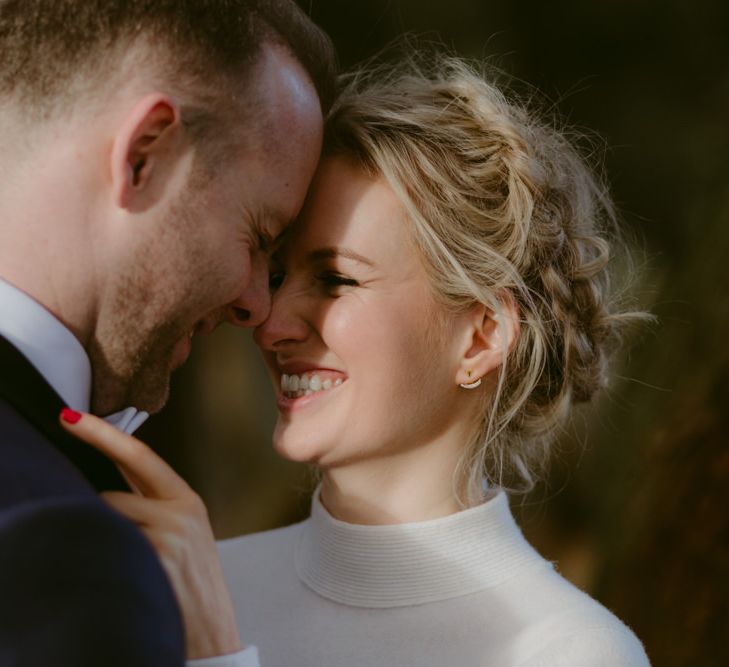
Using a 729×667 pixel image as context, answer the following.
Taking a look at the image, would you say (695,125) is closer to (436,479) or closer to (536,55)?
(536,55)

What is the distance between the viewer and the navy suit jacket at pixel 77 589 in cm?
96

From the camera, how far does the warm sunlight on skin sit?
6.62 ft

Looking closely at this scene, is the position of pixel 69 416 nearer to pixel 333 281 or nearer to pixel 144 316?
pixel 144 316

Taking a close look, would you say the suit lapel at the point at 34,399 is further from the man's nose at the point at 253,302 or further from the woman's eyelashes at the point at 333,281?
the woman's eyelashes at the point at 333,281

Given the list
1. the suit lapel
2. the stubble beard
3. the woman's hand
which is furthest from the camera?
the stubble beard

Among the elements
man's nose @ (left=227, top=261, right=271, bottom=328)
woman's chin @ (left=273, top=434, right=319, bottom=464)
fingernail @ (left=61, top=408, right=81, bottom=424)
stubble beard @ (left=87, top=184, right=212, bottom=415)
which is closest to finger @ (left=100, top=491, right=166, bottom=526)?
fingernail @ (left=61, top=408, right=81, bottom=424)

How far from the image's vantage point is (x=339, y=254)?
2.03 metres

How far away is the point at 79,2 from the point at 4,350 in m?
0.51

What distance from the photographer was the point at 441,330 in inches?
82.2

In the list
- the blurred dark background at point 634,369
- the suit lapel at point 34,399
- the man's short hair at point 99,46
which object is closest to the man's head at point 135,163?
the man's short hair at point 99,46

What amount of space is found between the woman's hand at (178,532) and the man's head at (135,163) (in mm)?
170

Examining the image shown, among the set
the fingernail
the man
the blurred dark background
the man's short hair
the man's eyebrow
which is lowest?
the blurred dark background

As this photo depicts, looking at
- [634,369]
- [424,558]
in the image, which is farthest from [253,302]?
[634,369]

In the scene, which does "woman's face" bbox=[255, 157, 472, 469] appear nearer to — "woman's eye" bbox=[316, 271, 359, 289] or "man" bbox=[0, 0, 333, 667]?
"woman's eye" bbox=[316, 271, 359, 289]
